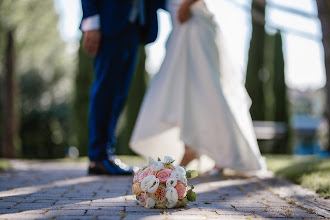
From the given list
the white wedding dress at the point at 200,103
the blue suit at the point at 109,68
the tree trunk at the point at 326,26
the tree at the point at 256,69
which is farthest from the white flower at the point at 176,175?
the tree at the point at 256,69

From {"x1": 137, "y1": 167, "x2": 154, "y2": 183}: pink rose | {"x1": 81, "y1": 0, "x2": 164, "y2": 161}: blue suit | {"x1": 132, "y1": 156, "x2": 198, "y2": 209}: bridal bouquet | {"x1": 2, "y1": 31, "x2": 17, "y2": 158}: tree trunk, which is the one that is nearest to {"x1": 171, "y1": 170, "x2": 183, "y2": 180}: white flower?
{"x1": 132, "y1": 156, "x2": 198, "y2": 209}: bridal bouquet

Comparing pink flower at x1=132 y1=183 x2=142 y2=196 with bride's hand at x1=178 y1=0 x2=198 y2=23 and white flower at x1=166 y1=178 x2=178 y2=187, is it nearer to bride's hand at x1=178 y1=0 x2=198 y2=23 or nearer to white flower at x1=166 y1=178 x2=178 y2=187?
white flower at x1=166 y1=178 x2=178 y2=187

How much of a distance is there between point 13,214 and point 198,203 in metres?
0.94

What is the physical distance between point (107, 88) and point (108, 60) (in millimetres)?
252

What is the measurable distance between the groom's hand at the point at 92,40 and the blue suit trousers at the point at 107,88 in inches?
2.6

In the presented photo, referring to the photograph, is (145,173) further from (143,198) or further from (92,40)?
(92,40)

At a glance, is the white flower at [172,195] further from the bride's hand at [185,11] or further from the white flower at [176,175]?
the bride's hand at [185,11]

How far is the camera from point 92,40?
3.39 m

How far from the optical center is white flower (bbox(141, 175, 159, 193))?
73.1 inches

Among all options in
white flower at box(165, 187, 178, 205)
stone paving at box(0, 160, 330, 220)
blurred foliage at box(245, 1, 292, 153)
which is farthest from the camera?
blurred foliage at box(245, 1, 292, 153)

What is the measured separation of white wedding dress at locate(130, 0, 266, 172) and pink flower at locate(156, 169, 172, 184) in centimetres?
140

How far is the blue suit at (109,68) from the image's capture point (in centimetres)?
336

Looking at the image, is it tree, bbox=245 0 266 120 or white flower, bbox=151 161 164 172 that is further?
tree, bbox=245 0 266 120

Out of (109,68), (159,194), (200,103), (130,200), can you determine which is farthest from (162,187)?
(109,68)
